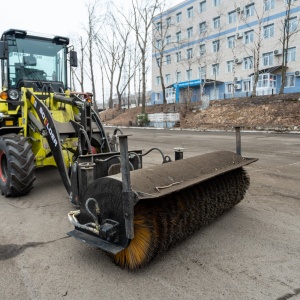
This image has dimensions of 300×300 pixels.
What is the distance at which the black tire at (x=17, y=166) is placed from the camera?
5.11 meters

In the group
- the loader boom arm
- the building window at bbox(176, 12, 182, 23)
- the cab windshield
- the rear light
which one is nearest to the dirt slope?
the cab windshield

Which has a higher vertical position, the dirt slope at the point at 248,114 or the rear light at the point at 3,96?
the rear light at the point at 3,96

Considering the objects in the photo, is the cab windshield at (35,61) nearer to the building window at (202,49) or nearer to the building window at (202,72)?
the building window at (202,72)

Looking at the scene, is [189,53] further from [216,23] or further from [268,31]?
[268,31]

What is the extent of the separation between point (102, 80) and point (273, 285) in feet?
163

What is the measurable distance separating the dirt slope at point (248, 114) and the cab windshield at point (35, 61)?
17.2 metres

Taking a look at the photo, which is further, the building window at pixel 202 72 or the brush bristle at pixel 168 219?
the building window at pixel 202 72

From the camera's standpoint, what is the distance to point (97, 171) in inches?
172

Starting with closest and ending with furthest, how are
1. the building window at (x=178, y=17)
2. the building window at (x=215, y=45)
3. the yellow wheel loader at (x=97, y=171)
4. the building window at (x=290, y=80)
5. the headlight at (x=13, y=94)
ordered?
1. the yellow wheel loader at (x=97, y=171)
2. the headlight at (x=13, y=94)
3. the building window at (x=290, y=80)
4. the building window at (x=215, y=45)
5. the building window at (x=178, y=17)

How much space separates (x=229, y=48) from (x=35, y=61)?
38716 mm

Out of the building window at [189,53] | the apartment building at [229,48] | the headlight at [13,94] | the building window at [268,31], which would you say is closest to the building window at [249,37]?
the apartment building at [229,48]

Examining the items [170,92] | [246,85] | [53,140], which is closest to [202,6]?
[170,92]

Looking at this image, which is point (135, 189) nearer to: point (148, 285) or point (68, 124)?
point (148, 285)

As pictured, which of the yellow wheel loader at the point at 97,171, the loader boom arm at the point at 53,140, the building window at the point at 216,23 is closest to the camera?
the yellow wheel loader at the point at 97,171
